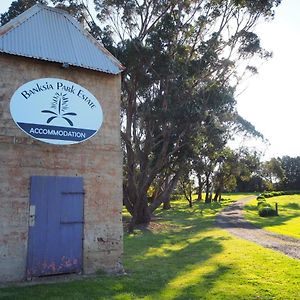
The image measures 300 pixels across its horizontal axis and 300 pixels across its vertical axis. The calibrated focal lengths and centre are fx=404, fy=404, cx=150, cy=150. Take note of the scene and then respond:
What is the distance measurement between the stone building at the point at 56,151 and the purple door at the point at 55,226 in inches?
1.0

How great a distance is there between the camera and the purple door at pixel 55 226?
419 inches

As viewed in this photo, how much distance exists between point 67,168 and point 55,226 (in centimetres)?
162

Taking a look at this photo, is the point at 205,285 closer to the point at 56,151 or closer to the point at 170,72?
the point at 56,151

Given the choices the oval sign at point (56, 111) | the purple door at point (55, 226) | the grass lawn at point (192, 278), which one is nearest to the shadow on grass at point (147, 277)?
the grass lawn at point (192, 278)

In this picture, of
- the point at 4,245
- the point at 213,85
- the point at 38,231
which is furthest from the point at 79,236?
the point at 213,85

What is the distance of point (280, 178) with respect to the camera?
269 ft

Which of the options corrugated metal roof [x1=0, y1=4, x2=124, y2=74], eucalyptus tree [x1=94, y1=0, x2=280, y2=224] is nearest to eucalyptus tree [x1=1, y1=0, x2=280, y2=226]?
eucalyptus tree [x1=94, y1=0, x2=280, y2=224]

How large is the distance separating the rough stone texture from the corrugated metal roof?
0.24 meters

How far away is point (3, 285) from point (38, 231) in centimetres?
154

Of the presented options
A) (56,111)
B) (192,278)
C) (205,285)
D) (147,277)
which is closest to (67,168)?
(56,111)

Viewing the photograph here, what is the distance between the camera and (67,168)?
1136cm

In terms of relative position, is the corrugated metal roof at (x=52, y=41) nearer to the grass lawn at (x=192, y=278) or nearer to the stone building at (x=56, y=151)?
the stone building at (x=56, y=151)

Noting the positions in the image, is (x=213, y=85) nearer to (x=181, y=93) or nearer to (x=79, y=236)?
(x=181, y=93)

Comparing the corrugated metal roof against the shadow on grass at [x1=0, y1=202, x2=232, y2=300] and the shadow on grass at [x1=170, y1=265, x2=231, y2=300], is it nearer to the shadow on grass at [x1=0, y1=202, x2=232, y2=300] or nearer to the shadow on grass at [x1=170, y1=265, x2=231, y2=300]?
the shadow on grass at [x1=0, y1=202, x2=232, y2=300]
